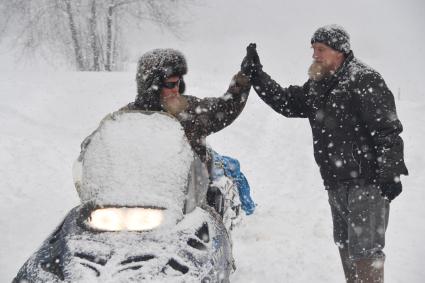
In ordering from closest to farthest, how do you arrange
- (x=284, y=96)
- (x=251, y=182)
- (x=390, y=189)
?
(x=390, y=189), (x=284, y=96), (x=251, y=182)

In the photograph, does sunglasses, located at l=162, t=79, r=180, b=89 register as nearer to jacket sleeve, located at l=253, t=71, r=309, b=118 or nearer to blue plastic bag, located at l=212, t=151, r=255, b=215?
jacket sleeve, located at l=253, t=71, r=309, b=118

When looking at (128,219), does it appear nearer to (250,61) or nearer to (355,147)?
(355,147)

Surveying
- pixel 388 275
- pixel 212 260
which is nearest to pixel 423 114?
pixel 388 275

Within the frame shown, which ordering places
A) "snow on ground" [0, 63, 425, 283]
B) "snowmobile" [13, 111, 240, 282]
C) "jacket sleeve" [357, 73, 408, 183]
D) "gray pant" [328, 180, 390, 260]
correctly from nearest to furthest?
"snowmobile" [13, 111, 240, 282] → "jacket sleeve" [357, 73, 408, 183] → "gray pant" [328, 180, 390, 260] → "snow on ground" [0, 63, 425, 283]

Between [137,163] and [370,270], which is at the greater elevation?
[137,163]

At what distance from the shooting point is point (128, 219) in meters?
2.55

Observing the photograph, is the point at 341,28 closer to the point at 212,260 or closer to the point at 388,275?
the point at 212,260

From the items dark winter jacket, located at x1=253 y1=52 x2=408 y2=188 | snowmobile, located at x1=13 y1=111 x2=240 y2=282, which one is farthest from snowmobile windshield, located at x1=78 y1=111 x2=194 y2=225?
dark winter jacket, located at x1=253 y1=52 x2=408 y2=188

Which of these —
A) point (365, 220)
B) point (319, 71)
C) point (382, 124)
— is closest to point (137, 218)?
point (365, 220)

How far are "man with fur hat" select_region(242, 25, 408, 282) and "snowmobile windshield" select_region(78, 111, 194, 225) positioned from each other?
50.7 inches

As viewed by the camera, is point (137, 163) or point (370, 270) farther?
point (370, 270)

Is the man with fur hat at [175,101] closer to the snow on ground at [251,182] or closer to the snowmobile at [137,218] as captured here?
the snowmobile at [137,218]

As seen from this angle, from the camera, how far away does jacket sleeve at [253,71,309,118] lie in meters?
4.26

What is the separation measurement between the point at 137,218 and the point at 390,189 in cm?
183
